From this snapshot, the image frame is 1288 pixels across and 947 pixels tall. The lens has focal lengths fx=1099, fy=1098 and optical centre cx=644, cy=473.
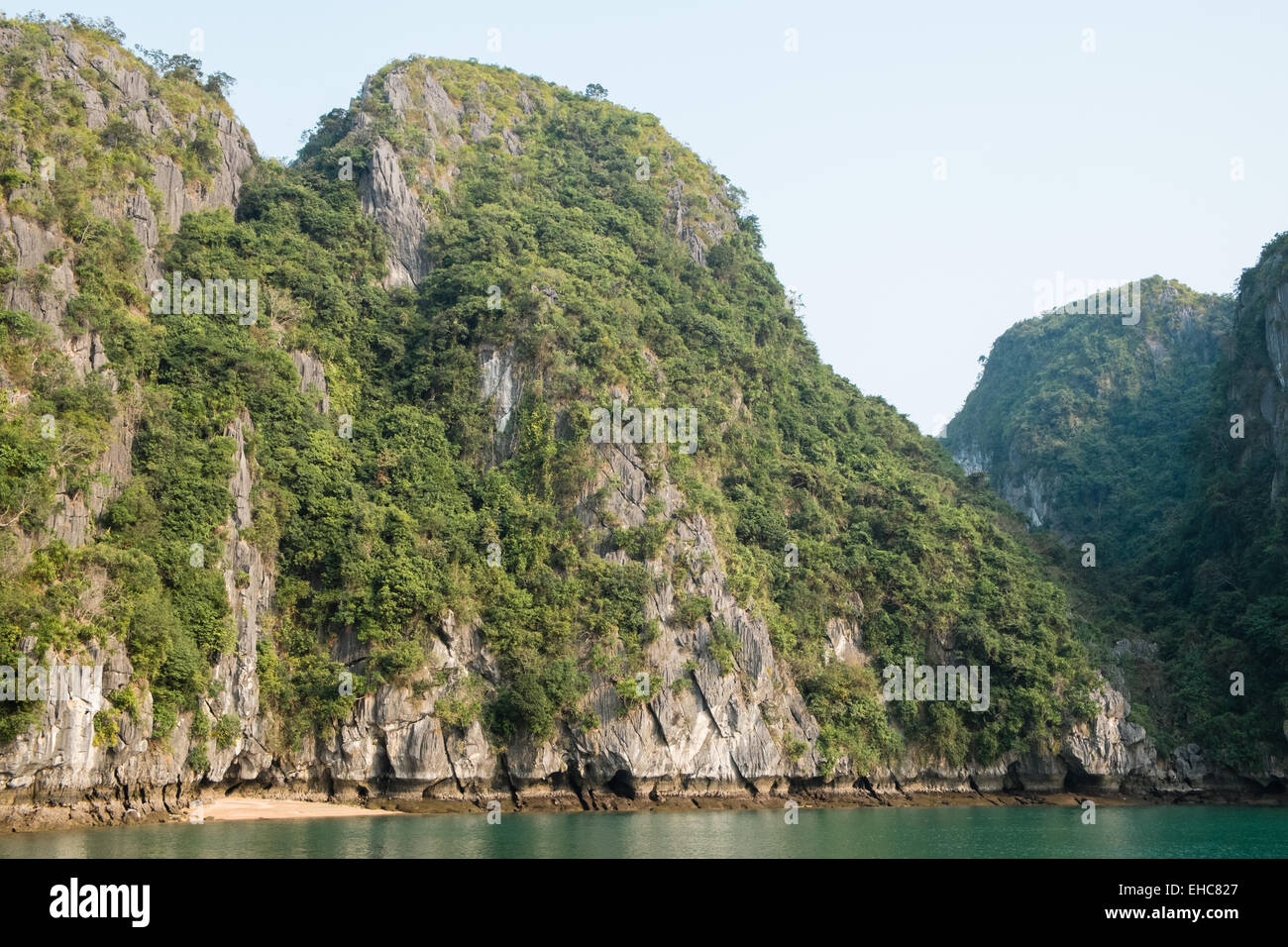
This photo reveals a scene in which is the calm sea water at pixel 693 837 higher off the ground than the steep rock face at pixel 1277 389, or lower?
lower

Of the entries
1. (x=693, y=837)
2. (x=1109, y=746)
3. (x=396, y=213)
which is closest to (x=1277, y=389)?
(x=1109, y=746)

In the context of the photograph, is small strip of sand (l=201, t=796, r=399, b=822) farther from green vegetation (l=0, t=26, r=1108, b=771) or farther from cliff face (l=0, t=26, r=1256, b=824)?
green vegetation (l=0, t=26, r=1108, b=771)

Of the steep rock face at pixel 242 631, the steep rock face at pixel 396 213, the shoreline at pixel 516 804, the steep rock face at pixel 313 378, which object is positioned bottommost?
the shoreline at pixel 516 804

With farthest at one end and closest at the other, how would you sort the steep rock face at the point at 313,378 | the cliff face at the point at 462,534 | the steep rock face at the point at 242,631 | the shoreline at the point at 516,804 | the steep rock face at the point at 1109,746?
1. the steep rock face at the point at 313,378
2. the steep rock face at the point at 1109,746
3. the steep rock face at the point at 242,631
4. the cliff face at the point at 462,534
5. the shoreline at the point at 516,804

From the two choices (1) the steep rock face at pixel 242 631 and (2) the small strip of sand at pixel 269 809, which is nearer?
(2) the small strip of sand at pixel 269 809

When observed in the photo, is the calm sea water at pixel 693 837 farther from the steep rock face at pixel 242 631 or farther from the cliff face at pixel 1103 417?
the cliff face at pixel 1103 417

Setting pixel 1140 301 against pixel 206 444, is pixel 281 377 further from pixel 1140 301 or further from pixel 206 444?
pixel 1140 301

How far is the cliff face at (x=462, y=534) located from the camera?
1378 inches

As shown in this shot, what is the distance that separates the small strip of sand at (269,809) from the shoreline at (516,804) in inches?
1.1

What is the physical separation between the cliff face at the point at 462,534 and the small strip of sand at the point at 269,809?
103cm

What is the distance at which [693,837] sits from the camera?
28.8 metres

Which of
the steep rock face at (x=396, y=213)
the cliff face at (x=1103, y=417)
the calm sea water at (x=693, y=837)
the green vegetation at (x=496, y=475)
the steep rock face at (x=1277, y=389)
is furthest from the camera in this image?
the cliff face at (x=1103, y=417)

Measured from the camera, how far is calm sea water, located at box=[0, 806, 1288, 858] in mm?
23859

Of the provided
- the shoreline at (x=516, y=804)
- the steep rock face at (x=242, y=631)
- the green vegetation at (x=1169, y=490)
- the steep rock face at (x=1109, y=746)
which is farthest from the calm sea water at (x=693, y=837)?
the green vegetation at (x=1169, y=490)
